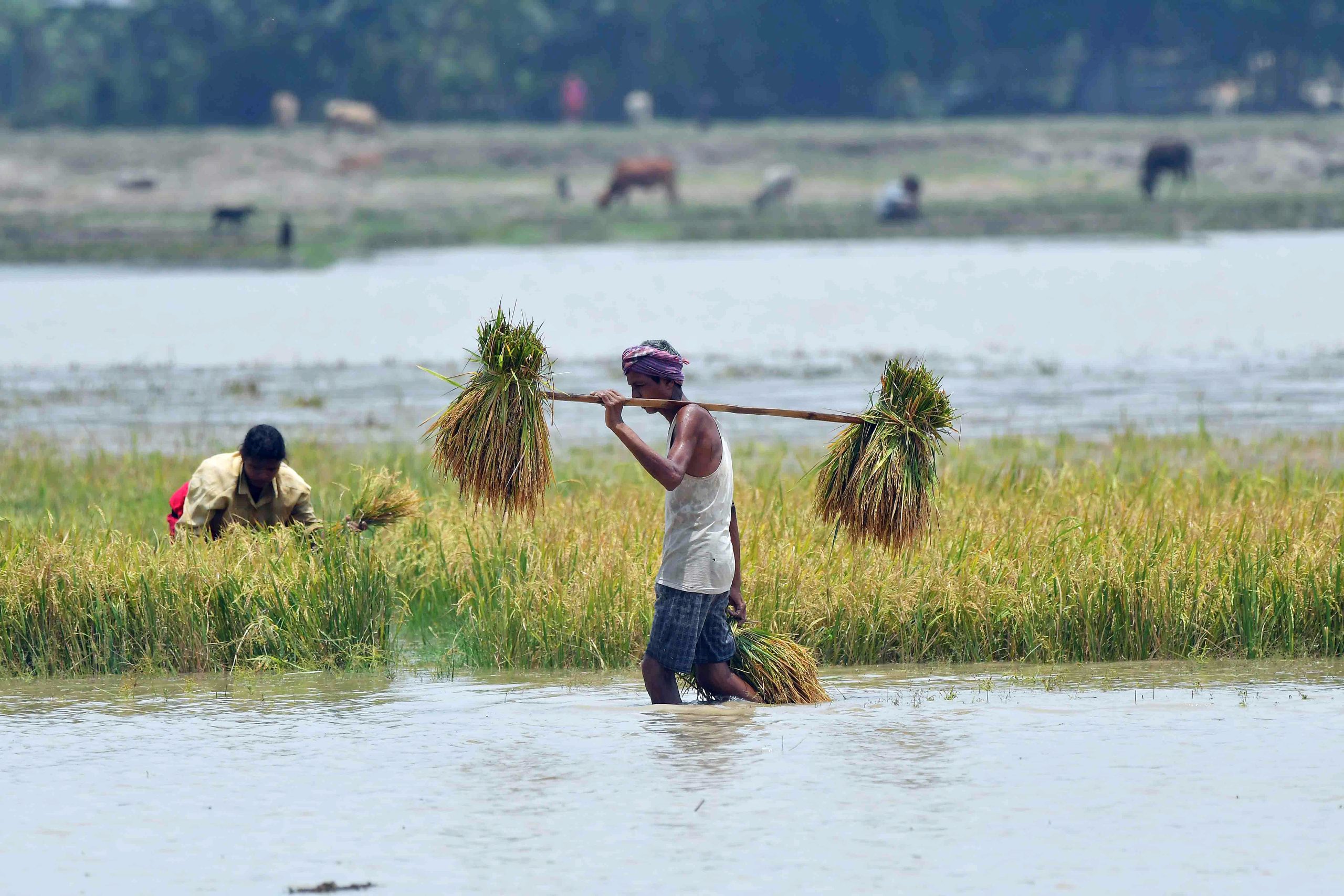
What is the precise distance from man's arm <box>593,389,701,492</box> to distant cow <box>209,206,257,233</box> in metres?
37.4

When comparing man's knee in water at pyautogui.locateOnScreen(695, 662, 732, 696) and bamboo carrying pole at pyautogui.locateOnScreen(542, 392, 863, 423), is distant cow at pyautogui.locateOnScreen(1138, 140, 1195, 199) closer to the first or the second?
bamboo carrying pole at pyautogui.locateOnScreen(542, 392, 863, 423)

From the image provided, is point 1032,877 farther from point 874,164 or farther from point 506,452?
point 874,164

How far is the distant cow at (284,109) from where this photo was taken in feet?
199

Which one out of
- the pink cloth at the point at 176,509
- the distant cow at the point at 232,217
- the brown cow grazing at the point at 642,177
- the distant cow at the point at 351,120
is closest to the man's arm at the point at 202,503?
the pink cloth at the point at 176,509

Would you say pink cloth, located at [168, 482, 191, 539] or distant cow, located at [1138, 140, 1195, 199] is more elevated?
distant cow, located at [1138, 140, 1195, 199]

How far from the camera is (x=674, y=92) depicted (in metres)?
64.2

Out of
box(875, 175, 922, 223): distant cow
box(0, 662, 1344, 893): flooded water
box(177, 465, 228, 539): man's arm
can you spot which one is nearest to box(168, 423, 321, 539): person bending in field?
box(177, 465, 228, 539): man's arm

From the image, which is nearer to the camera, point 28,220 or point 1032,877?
point 1032,877

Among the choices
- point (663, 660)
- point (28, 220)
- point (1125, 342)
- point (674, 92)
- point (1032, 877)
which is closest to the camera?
point (1032, 877)

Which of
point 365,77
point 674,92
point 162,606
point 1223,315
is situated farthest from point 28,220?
point 162,606

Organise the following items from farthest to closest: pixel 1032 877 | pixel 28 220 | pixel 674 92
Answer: pixel 674 92, pixel 28 220, pixel 1032 877

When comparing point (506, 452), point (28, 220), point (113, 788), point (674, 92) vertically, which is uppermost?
point (674, 92)

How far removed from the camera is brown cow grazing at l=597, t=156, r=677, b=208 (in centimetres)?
4928

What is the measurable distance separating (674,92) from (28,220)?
76.3ft
